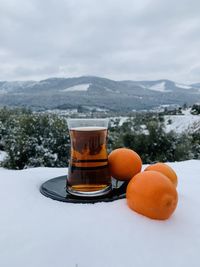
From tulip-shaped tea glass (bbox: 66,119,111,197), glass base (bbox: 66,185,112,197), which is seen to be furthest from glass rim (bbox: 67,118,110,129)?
glass base (bbox: 66,185,112,197)

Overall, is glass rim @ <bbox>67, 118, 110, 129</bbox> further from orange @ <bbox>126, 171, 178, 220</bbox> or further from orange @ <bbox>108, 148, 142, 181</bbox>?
orange @ <bbox>126, 171, 178, 220</bbox>

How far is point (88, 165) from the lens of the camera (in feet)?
2.67

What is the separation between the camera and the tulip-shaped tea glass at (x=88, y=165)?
812 mm

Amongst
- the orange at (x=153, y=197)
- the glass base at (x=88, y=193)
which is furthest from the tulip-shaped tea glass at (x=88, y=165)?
the orange at (x=153, y=197)

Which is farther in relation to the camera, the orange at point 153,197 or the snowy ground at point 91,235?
the orange at point 153,197

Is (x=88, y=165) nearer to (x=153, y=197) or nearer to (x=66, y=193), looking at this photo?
(x=66, y=193)

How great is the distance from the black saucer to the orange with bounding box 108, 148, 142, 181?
33mm

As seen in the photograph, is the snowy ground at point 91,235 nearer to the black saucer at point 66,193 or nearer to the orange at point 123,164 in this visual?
the black saucer at point 66,193

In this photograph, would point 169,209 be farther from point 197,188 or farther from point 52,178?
point 52,178

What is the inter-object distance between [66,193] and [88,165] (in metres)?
0.10

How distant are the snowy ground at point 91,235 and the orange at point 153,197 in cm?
2

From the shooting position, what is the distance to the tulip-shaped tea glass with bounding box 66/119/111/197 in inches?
32.0

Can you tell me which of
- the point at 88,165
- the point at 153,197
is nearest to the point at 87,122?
Result: the point at 88,165

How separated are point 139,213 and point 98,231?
5.1 inches
